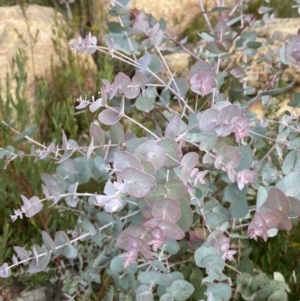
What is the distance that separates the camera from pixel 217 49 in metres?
1.06

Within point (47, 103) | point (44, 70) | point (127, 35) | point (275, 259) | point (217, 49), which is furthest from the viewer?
point (44, 70)

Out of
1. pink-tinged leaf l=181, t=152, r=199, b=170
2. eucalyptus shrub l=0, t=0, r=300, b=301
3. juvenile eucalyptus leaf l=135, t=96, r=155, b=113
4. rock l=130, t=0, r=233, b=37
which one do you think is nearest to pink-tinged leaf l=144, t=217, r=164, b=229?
eucalyptus shrub l=0, t=0, r=300, b=301

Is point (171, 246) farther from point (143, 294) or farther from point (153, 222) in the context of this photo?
point (153, 222)

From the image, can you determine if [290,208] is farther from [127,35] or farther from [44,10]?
[44,10]

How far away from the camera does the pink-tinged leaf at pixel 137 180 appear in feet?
2.34

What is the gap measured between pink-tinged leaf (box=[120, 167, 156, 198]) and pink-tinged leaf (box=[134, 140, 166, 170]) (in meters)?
0.04

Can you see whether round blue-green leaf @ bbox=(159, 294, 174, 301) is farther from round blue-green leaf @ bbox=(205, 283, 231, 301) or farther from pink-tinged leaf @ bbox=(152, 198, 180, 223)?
pink-tinged leaf @ bbox=(152, 198, 180, 223)

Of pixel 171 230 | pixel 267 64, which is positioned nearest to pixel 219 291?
pixel 171 230

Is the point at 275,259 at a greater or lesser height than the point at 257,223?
lesser

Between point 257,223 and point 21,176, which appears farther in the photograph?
point 21,176

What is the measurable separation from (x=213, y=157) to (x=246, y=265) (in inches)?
15.6

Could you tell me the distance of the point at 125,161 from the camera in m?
0.75

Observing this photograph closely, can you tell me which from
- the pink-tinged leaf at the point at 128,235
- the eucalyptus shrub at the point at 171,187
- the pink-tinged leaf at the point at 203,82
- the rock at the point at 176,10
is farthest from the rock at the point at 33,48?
the pink-tinged leaf at the point at 128,235

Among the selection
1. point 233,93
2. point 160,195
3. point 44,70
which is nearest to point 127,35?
point 233,93
